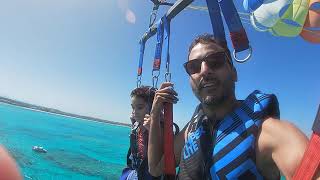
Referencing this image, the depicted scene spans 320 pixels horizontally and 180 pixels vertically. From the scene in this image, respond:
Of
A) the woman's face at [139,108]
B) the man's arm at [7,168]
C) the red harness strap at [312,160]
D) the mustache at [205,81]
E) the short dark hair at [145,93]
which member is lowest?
the man's arm at [7,168]

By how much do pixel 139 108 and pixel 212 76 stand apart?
3.70 feet

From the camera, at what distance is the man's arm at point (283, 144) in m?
0.95

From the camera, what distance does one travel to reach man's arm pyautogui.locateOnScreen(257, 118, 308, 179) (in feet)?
3.13

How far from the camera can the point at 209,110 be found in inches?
57.5

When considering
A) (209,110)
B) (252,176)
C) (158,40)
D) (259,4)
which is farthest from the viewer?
(158,40)

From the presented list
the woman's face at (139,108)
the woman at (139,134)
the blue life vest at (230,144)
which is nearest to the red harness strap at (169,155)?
the blue life vest at (230,144)

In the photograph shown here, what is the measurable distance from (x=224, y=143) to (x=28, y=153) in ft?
35.5

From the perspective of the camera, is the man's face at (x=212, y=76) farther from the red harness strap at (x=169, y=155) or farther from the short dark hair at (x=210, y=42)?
the red harness strap at (x=169, y=155)

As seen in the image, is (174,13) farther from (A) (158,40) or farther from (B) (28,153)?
(B) (28,153)

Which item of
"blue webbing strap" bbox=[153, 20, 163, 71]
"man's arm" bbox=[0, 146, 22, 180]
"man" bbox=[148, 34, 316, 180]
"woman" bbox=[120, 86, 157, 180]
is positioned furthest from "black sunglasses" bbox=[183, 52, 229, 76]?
"man's arm" bbox=[0, 146, 22, 180]

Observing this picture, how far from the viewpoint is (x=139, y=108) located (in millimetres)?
2445

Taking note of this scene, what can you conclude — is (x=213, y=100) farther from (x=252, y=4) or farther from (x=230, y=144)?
(x=252, y=4)

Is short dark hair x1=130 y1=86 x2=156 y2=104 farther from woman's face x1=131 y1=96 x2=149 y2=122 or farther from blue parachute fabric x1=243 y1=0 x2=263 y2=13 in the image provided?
blue parachute fabric x1=243 y1=0 x2=263 y2=13

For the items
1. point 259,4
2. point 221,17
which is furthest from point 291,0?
point 221,17
